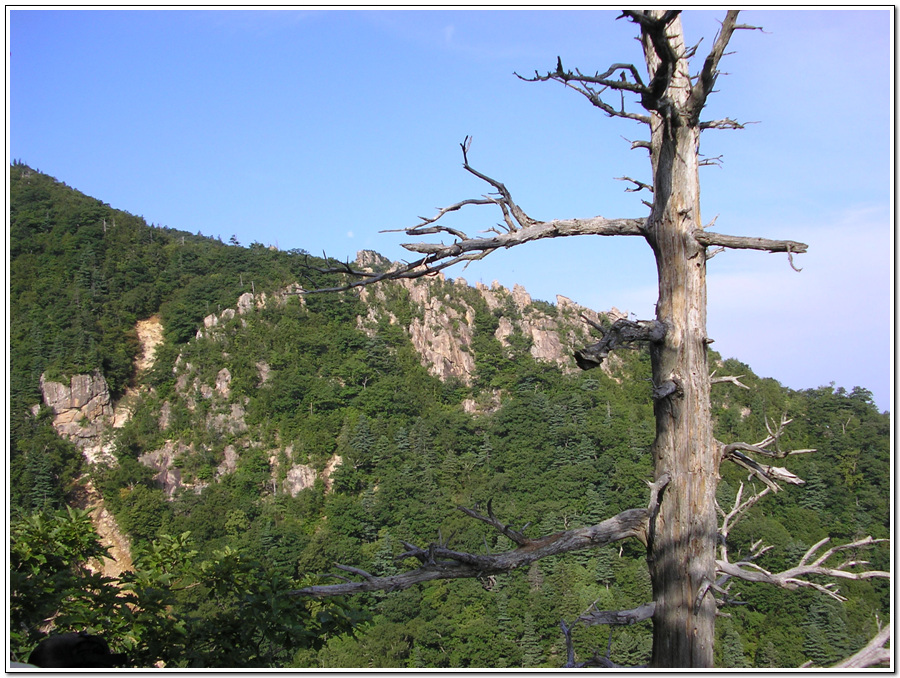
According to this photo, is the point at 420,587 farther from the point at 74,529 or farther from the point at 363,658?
the point at 74,529

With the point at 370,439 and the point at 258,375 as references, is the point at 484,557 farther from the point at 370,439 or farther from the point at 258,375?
the point at 258,375

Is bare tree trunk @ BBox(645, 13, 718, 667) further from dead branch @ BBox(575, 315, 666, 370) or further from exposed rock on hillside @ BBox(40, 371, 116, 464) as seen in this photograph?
exposed rock on hillside @ BBox(40, 371, 116, 464)

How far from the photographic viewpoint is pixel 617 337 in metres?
2.83

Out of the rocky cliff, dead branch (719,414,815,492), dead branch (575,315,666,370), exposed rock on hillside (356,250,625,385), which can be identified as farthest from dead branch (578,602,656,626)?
exposed rock on hillside (356,250,625,385)

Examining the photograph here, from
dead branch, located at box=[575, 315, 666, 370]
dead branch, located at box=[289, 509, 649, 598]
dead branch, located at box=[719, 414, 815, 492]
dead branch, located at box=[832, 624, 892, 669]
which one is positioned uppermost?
dead branch, located at box=[575, 315, 666, 370]

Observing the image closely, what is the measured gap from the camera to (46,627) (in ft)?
12.4

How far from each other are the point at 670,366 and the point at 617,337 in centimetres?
28

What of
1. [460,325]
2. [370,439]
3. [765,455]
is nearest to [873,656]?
[765,455]

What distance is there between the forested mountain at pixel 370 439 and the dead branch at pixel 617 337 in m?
2.23

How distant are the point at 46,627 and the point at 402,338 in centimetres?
6096

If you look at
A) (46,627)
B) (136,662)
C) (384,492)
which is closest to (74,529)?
(46,627)

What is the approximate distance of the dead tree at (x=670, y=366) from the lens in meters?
2.76

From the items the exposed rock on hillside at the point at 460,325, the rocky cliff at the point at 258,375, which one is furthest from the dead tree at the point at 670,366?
the exposed rock on hillside at the point at 460,325

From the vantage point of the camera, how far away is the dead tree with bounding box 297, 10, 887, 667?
2.76m
